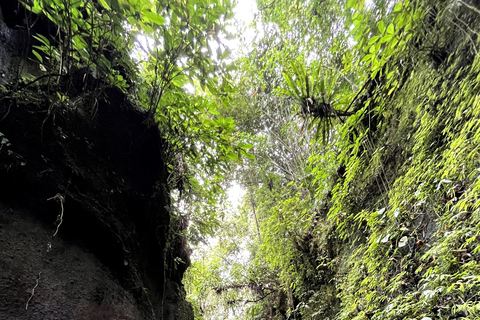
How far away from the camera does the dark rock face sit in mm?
→ 1237

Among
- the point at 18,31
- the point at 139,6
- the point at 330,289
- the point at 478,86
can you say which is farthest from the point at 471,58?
the point at 330,289

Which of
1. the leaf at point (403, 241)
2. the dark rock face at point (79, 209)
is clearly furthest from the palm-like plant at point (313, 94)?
the dark rock face at point (79, 209)

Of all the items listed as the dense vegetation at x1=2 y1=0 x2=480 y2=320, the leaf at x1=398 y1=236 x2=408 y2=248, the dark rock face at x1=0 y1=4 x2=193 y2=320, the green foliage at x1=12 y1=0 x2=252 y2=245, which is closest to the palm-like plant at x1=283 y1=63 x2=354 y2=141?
the dense vegetation at x1=2 y1=0 x2=480 y2=320

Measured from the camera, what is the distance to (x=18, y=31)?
169 centimetres

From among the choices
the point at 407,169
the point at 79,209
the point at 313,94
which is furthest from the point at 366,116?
the point at 79,209

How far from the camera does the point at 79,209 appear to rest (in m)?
1.57

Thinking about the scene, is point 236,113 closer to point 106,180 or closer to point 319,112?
point 319,112

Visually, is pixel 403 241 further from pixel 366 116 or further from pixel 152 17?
pixel 152 17

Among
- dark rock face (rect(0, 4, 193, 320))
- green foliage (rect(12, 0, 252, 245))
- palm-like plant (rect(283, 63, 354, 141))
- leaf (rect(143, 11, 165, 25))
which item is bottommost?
Result: dark rock face (rect(0, 4, 193, 320))

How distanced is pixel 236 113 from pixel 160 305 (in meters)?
6.71

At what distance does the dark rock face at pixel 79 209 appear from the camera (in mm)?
1237

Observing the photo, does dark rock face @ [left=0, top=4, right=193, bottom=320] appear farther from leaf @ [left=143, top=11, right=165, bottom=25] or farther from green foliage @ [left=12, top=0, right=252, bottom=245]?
leaf @ [left=143, top=11, right=165, bottom=25]

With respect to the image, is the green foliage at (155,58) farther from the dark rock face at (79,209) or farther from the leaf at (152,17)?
the dark rock face at (79,209)

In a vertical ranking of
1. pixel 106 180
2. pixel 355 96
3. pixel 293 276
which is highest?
pixel 355 96
